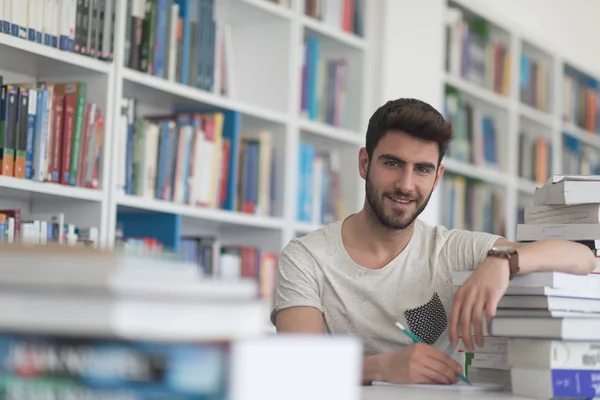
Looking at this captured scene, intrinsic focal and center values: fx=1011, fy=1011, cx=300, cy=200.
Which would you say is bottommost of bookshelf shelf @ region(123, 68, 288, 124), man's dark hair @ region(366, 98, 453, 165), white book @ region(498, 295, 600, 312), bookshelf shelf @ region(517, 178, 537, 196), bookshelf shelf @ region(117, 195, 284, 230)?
white book @ region(498, 295, 600, 312)

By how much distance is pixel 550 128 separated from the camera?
545 cm

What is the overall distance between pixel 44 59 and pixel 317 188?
1.31 metres

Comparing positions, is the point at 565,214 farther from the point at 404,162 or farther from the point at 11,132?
the point at 11,132

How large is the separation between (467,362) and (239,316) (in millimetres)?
1018

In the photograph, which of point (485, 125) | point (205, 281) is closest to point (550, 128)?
point (485, 125)

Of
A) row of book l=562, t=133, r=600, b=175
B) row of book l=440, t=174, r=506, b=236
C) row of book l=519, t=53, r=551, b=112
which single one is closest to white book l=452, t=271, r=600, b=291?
row of book l=440, t=174, r=506, b=236

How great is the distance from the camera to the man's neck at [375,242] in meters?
2.10

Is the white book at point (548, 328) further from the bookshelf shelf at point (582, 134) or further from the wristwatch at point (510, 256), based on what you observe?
the bookshelf shelf at point (582, 134)

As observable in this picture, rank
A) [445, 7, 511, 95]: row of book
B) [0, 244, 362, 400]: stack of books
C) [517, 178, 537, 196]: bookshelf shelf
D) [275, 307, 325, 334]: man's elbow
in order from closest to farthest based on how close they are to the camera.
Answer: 1. [0, 244, 362, 400]: stack of books
2. [275, 307, 325, 334]: man's elbow
3. [445, 7, 511, 95]: row of book
4. [517, 178, 537, 196]: bookshelf shelf

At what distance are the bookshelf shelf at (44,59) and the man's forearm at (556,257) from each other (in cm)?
156

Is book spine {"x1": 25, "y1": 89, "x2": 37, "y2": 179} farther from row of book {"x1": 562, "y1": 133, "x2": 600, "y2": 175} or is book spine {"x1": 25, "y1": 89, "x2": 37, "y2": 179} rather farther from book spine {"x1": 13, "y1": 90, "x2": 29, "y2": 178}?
row of book {"x1": 562, "y1": 133, "x2": 600, "y2": 175}

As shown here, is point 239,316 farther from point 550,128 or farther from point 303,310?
point 550,128

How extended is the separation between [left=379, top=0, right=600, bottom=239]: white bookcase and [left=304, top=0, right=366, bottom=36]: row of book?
10 centimetres

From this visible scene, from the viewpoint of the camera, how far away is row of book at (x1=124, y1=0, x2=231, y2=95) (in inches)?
122
